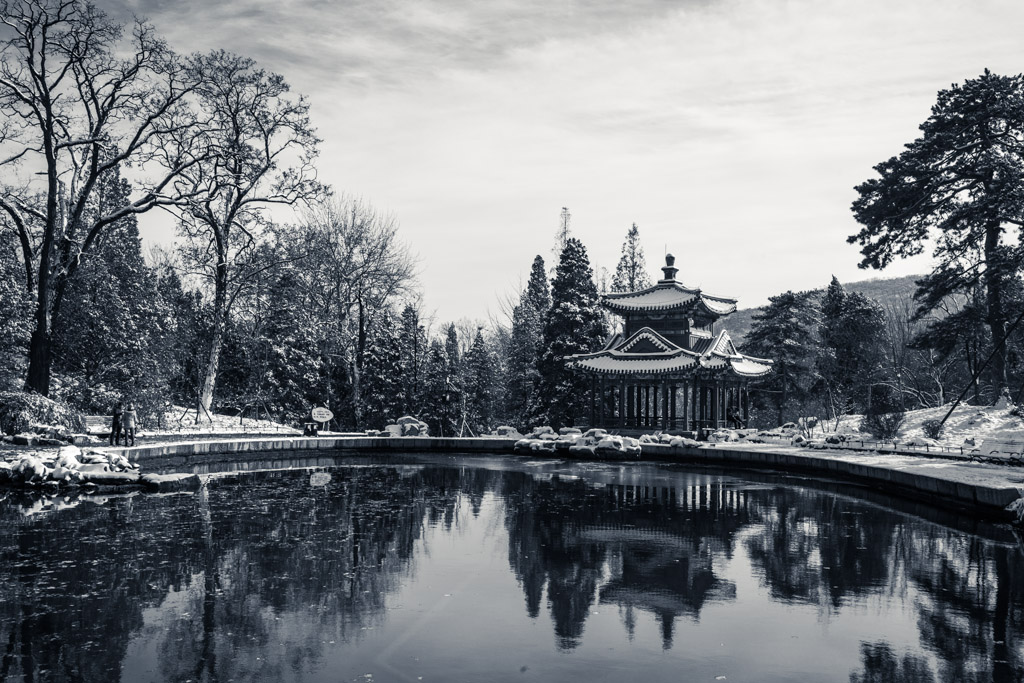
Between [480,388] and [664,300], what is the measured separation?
14.1 m

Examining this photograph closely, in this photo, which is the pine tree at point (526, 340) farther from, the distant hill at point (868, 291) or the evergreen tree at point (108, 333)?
the distant hill at point (868, 291)

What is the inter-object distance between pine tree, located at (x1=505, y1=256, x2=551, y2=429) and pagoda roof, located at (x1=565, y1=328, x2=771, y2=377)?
18.9ft

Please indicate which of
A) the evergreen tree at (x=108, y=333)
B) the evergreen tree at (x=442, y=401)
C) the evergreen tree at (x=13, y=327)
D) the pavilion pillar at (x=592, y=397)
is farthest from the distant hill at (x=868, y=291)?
the evergreen tree at (x=13, y=327)

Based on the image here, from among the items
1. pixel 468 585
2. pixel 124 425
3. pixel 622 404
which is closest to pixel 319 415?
pixel 124 425

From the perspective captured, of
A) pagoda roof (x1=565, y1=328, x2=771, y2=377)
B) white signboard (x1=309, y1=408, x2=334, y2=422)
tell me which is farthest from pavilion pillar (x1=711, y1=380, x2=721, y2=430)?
white signboard (x1=309, y1=408, x2=334, y2=422)

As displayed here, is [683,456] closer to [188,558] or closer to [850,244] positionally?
[850,244]

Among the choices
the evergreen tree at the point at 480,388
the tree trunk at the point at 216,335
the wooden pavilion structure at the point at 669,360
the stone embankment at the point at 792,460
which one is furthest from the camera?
the evergreen tree at the point at 480,388

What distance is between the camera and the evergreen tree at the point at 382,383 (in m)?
43.7

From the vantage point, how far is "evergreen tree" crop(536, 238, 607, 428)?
119 feet

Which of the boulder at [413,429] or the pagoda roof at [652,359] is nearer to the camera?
the boulder at [413,429]

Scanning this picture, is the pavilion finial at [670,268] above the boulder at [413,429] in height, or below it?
above

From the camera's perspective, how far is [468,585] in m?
9.73

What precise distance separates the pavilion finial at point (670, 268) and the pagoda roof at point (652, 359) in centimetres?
349

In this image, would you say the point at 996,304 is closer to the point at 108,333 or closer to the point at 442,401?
the point at 442,401
